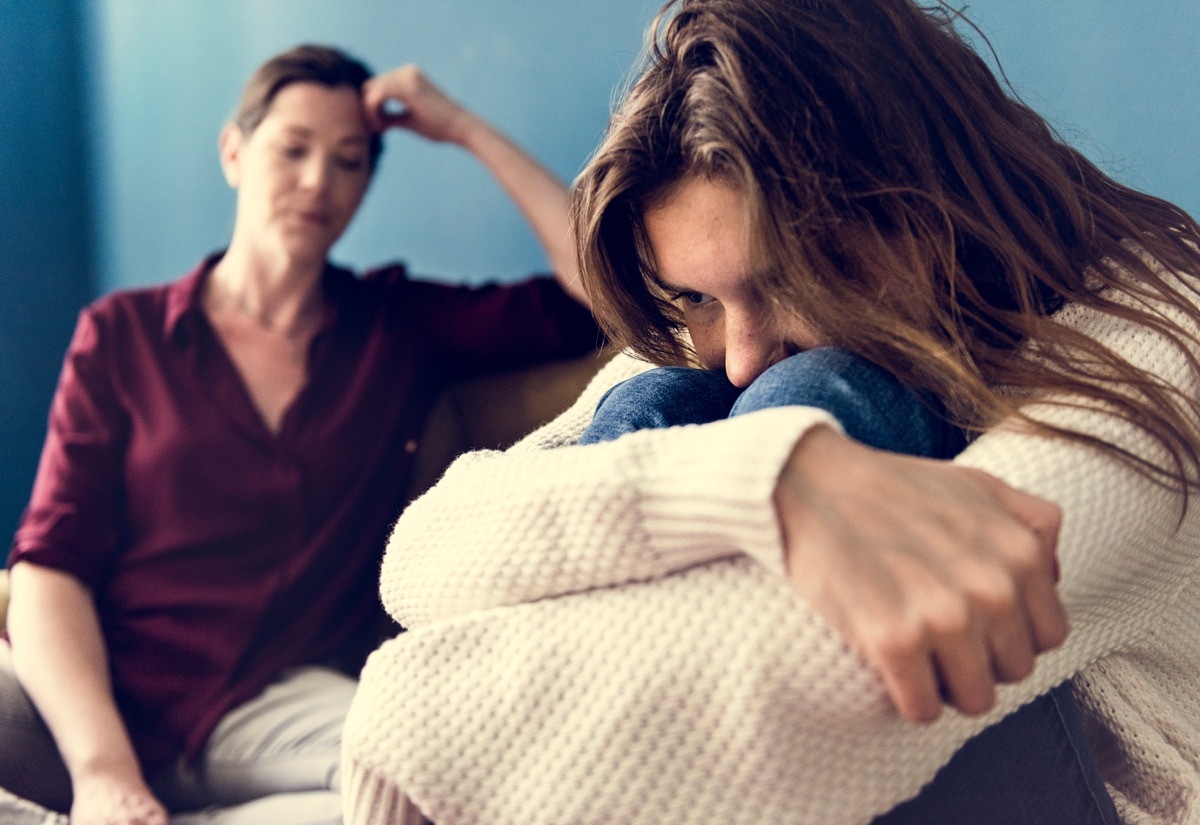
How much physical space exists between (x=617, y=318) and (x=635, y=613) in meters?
0.32

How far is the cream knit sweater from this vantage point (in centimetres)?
38

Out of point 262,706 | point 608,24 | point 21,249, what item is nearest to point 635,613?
point 262,706

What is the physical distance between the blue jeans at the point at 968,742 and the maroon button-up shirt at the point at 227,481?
78cm

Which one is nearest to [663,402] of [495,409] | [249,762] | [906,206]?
[906,206]

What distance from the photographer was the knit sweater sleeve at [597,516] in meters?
0.38

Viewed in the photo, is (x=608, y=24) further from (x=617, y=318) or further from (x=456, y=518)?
(x=456, y=518)

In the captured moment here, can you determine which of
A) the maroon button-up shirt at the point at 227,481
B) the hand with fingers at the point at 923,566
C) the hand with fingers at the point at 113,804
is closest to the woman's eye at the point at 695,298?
the hand with fingers at the point at 923,566

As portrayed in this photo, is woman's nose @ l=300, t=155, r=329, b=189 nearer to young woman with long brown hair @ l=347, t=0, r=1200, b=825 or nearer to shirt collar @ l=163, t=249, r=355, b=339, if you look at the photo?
shirt collar @ l=163, t=249, r=355, b=339

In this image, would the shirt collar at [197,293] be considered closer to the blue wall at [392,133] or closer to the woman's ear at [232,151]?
the woman's ear at [232,151]

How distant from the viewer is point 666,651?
1.32ft

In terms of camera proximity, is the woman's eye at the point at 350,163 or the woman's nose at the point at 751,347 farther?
the woman's eye at the point at 350,163

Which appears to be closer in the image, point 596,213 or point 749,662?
point 749,662

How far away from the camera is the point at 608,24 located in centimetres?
126

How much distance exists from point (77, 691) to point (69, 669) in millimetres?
30
